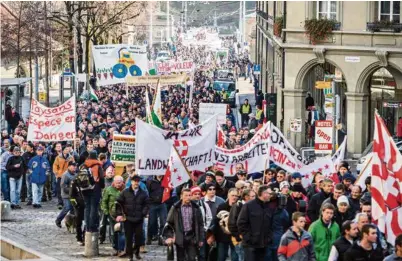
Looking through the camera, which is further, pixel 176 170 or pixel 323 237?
pixel 176 170

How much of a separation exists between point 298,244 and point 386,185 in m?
1.21

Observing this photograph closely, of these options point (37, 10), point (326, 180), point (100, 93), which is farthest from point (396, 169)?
point (100, 93)

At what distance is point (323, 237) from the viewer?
15.6 m

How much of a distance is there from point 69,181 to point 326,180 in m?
5.81

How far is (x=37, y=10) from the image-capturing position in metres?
57.1

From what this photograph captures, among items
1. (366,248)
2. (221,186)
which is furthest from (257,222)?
(221,186)

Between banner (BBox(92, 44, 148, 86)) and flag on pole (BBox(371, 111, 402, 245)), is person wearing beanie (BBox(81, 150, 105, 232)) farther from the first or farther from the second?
banner (BBox(92, 44, 148, 86))

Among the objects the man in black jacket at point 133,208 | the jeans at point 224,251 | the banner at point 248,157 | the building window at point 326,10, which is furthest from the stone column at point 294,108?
the jeans at point 224,251

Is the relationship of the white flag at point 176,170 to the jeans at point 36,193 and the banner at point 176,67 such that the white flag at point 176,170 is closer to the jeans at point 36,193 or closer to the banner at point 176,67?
the jeans at point 36,193

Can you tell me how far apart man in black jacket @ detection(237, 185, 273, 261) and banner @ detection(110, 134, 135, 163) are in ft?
21.5

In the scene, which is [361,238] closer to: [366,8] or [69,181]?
[69,181]

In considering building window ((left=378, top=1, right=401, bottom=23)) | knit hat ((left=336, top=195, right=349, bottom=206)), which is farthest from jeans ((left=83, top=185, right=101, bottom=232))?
building window ((left=378, top=1, right=401, bottom=23))

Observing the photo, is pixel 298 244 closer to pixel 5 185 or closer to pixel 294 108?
pixel 5 185

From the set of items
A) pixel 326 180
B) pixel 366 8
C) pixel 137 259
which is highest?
pixel 366 8
